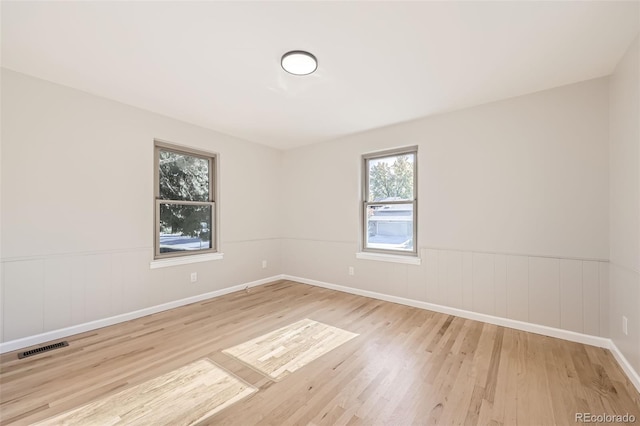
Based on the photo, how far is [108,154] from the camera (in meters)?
3.04

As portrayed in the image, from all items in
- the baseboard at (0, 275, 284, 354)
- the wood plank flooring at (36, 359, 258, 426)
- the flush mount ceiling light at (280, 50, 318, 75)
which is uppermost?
the flush mount ceiling light at (280, 50, 318, 75)

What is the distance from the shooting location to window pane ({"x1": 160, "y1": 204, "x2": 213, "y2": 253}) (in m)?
3.62

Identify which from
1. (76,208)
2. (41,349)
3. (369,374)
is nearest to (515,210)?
(369,374)

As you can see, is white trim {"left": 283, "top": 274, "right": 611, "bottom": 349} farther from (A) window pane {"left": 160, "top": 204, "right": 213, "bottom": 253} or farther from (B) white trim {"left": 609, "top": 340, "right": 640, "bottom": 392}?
(A) window pane {"left": 160, "top": 204, "right": 213, "bottom": 253}

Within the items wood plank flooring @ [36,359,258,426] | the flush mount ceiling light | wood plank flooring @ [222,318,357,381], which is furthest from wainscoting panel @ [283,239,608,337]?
the flush mount ceiling light

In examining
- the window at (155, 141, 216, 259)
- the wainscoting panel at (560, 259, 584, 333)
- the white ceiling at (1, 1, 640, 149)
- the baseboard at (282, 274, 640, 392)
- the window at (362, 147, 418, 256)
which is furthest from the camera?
the window at (362, 147, 418, 256)

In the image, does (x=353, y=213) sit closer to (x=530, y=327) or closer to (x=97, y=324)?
(x=530, y=327)

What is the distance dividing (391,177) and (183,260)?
3277mm

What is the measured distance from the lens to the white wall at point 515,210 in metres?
2.56

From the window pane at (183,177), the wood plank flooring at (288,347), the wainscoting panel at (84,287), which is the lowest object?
the wood plank flooring at (288,347)

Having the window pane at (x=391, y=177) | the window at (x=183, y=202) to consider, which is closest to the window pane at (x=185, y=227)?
the window at (x=183, y=202)

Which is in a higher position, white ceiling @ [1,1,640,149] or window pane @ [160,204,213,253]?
white ceiling @ [1,1,640,149]

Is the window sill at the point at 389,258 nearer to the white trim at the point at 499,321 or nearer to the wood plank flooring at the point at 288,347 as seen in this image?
the white trim at the point at 499,321

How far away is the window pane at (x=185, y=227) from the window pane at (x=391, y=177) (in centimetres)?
265
